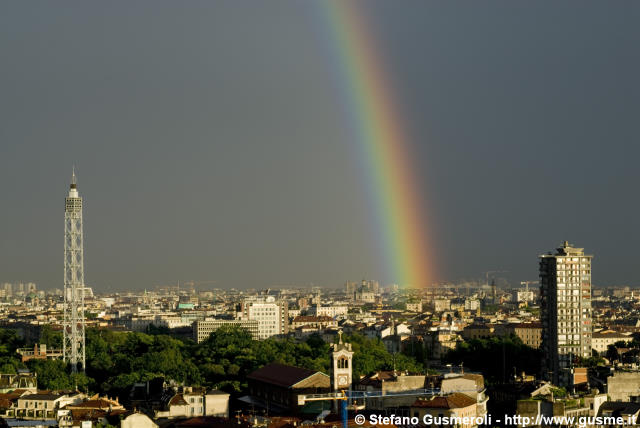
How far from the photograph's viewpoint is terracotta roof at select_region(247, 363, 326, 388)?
48531 millimetres

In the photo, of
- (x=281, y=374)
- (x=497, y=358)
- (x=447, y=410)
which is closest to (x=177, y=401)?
(x=281, y=374)

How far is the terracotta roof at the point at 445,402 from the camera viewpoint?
34.9m

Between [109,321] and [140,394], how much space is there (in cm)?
9226

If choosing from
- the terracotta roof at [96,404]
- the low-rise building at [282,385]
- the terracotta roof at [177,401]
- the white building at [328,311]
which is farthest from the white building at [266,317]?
the terracotta roof at [177,401]

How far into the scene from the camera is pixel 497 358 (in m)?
69.3

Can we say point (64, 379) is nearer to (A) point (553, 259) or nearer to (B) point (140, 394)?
(B) point (140, 394)

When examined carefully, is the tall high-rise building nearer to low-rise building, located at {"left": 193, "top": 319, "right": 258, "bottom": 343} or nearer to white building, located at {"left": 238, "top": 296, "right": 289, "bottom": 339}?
low-rise building, located at {"left": 193, "top": 319, "right": 258, "bottom": 343}

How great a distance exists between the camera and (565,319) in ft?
228

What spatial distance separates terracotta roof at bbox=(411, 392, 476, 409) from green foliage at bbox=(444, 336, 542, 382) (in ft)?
99.1

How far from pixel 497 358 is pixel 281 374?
862 inches

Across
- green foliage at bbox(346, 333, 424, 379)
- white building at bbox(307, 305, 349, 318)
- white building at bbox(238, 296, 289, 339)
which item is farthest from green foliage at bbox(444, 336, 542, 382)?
white building at bbox(307, 305, 349, 318)

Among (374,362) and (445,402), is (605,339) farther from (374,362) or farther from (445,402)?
(445,402)

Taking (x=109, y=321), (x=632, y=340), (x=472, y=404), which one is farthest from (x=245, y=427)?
(x=109, y=321)

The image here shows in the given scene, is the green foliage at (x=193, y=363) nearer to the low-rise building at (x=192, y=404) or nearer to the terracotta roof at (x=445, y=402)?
the low-rise building at (x=192, y=404)
